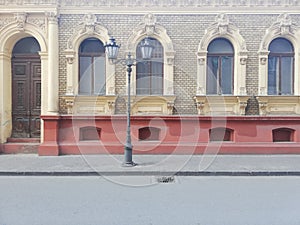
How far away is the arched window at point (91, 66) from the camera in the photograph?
12852mm

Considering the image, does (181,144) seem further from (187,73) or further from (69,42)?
(69,42)

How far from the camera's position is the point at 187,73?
1274cm

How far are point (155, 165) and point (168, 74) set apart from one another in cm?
428

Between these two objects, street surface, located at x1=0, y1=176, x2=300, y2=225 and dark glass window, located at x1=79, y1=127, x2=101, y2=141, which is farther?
dark glass window, located at x1=79, y1=127, x2=101, y2=141

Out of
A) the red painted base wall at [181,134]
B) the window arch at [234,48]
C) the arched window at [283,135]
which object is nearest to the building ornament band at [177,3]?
the window arch at [234,48]

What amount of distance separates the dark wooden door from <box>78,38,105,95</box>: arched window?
202 cm

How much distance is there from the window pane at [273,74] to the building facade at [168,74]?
4cm

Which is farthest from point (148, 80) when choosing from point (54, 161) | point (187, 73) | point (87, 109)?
point (54, 161)

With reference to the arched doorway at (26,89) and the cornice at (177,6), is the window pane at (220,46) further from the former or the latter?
the arched doorway at (26,89)

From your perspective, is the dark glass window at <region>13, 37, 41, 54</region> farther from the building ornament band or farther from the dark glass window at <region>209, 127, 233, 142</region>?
the dark glass window at <region>209, 127, 233, 142</region>

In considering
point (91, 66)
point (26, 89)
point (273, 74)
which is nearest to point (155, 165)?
point (91, 66)

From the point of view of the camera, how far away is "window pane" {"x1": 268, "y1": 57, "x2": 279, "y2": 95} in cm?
1286

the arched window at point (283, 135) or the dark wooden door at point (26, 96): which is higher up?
the dark wooden door at point (26, 96)

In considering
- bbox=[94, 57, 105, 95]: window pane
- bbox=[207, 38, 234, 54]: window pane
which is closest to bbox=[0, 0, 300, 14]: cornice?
bbox=[207, 38, 234, 54]: window pane
